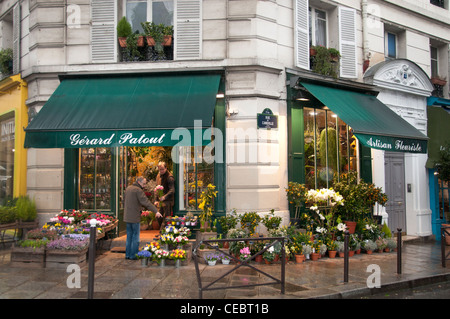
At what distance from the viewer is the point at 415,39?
12156 millimetres

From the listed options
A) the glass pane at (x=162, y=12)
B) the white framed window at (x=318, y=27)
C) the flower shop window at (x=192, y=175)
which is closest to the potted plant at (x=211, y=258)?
the flower shop window at (x=192, y=175)

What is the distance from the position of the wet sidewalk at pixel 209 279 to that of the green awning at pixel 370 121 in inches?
110

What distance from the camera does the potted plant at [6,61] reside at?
421 inches

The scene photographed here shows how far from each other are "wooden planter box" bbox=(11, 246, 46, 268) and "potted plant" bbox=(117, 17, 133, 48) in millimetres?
5098

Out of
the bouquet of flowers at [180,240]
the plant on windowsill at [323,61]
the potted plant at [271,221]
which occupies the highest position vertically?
the plant on windowsill at [323,61]

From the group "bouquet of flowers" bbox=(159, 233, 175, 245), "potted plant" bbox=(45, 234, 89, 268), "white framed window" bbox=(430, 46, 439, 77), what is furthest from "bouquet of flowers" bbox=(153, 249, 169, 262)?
"white framed window" bbox=(430, 46, 439, 77)

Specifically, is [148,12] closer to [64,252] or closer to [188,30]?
[188,30]

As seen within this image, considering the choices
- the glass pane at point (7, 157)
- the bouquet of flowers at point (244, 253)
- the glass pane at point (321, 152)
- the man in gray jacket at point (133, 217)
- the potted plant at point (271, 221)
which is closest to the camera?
the bouquet of flowers at point (244, 253)

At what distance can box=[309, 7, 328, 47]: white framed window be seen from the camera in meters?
10.3

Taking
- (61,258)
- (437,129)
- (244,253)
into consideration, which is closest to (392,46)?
(437,129)

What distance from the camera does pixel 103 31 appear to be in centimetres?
896

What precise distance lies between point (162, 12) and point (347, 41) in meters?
5.26

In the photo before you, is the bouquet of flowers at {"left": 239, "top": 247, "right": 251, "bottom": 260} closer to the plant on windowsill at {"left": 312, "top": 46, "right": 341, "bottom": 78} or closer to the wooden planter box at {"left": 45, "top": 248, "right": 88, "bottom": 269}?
the wooden planter box at {"left": 45, "top": 248, "right": 88, "bottom": 269}

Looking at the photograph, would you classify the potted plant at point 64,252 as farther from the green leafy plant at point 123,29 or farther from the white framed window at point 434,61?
the white framed window at point 434,61
